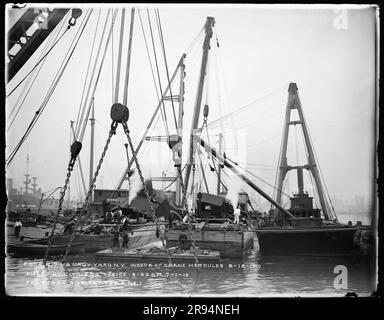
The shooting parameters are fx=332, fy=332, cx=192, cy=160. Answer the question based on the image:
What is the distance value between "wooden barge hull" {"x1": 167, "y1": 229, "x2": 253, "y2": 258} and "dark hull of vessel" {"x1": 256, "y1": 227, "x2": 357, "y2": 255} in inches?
76.4

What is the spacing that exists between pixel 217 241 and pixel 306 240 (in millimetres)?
3092

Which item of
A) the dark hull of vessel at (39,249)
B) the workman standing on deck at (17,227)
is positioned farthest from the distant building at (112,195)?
the workman standing on deck at (17,227)

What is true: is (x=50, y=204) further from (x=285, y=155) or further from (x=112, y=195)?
(x=285, y=155)

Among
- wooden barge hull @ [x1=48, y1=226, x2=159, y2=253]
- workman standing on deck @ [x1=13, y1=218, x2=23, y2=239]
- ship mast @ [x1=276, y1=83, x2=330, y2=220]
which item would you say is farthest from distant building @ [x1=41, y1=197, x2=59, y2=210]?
ship mast @ [x1=276, y1=83, x2=330, y2=220]

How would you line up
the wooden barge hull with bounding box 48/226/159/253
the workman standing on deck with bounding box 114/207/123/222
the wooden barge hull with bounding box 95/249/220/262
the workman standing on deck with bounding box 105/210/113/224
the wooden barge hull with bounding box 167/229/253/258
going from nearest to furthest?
the wooden barge hull with bounding box 95/249/220/262 < the wooden barge hull with bounding box 167/229/253/258 < the wooden barge hull with bounding box 48/226/159/253 < the workman standing on deck with bounding box 114/207/123/222 < the workman standing on deck with bounding box 105/210/113/224

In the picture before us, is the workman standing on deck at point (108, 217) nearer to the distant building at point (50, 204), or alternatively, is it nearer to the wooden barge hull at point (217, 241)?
the wooden barge hull at point (217, 241)

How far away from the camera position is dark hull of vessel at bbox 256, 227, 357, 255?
831 centimetres

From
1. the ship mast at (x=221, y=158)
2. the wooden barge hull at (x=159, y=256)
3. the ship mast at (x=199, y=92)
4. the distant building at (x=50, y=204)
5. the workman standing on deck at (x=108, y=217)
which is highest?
the ship mast at (x=199, y=92)

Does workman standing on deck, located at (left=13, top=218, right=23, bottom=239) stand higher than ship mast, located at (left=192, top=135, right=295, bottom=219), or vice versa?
ship mast, located at (left=192, top=135, right=295, bottom=219)

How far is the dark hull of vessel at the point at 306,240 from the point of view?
8.31 meters

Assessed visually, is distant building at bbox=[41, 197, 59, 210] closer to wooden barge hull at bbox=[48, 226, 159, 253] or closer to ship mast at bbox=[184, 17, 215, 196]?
wooden barge hull at bbox=[48, 226, 159, 253]

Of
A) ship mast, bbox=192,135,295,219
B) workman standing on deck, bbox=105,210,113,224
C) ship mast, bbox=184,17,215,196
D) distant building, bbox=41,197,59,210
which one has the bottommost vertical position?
workman standing on deck, bbox=105,210,113,224

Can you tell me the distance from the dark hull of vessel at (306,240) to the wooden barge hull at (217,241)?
1941mm
